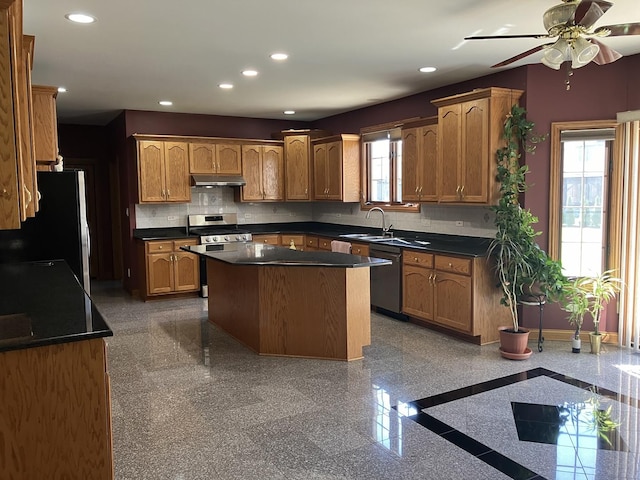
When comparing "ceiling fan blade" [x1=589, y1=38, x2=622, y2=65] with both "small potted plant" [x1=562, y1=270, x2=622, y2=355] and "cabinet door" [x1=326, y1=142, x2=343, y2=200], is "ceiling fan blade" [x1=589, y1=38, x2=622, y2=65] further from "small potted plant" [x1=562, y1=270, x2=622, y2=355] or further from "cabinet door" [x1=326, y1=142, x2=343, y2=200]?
"cabinet door" [x1=326, y1=142, x2=343, y2=200]

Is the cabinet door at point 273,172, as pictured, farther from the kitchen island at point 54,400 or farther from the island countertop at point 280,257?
the kitchen island at point 54,400

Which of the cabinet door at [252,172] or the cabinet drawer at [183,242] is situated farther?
the cabinet door at [252,172]

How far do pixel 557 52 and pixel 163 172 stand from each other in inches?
215

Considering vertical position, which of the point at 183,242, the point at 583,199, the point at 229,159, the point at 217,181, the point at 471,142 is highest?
the point at 229,159

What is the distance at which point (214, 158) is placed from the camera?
7406mm

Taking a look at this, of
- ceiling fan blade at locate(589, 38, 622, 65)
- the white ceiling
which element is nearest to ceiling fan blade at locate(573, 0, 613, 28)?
ceiling fan blade at locate(589, 38, 622, 65)

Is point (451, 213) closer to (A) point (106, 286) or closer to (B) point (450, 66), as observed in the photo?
(B) point (450, 66)

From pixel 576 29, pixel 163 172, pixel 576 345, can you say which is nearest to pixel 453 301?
pixel 576 345

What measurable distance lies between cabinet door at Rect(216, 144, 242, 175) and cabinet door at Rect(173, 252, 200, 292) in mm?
1363

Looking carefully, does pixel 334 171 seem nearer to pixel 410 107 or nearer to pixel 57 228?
pixel 410 107

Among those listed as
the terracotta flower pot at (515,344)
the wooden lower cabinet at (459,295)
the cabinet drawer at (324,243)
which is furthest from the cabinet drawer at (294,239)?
the terracotta flower pot at (515,344)

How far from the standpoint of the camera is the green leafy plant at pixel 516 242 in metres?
4.50

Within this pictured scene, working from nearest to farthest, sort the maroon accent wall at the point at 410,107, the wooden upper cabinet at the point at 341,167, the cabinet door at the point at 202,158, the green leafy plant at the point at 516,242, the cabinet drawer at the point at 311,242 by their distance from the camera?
the green leafy plant at the point at 516,242 → the maroon accent wall at the point at 410,107 → the wooden upper cabinet at the point at 341,167 → the cabinet door at the point at 202,158 → the cabinet drawer at the point at 311,242

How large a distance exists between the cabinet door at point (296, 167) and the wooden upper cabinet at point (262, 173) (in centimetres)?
10
